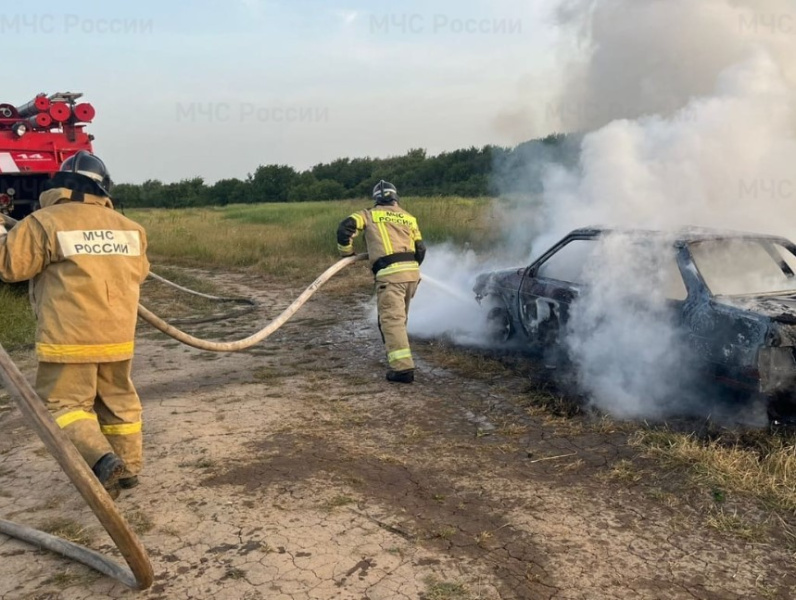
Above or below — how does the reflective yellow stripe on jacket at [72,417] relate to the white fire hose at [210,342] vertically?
below

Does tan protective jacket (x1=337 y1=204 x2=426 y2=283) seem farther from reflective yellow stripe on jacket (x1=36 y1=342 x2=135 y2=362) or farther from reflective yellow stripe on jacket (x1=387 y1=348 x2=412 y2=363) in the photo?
reflective yellow stripe on jacket (x1=36 y1=342 x2=135 y2=362)

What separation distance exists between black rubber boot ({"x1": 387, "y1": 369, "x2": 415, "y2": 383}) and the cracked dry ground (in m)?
0.16

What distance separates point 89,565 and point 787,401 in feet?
12.8

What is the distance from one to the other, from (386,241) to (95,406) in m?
2.99

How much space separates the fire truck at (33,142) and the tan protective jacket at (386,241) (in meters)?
5.07

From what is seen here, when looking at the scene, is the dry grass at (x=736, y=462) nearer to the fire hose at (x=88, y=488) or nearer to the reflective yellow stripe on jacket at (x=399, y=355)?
the reflective yellow stripe on jacket at (x=399, y=355)

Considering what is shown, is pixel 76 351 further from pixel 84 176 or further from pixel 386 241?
pixel 386 241

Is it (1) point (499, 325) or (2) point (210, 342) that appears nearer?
(2) point (210, 342)

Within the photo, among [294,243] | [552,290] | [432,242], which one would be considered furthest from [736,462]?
[294,243]

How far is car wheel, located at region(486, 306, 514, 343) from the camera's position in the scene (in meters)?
6.51

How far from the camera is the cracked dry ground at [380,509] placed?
2734 mm

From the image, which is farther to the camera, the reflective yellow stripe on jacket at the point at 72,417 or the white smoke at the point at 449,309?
the white smoke at the point at 449,309

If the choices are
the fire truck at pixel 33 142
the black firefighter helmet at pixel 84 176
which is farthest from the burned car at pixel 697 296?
the fire truck at pixel 33 142

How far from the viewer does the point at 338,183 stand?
53875 millimetres
